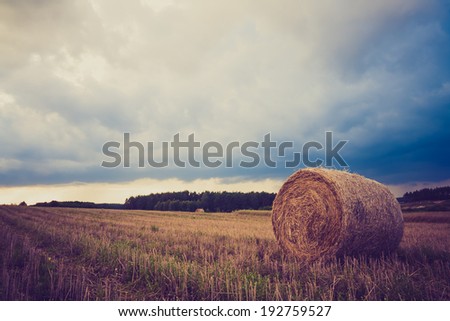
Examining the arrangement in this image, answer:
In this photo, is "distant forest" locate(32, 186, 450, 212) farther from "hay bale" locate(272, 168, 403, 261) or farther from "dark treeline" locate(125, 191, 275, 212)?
"hay bale" locate(272, 168, 403, 261)

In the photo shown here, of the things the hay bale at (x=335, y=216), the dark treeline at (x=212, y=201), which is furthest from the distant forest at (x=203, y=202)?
the hay bale at (x=335, y=216)

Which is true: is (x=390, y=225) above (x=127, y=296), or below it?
above

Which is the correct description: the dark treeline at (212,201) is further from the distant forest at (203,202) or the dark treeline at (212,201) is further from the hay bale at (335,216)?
the hay bale at (335,216)

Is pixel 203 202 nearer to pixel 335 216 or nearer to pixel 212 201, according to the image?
pixel 212 201

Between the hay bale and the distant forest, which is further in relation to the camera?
the distant forest

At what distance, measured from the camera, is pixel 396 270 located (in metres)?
5.38

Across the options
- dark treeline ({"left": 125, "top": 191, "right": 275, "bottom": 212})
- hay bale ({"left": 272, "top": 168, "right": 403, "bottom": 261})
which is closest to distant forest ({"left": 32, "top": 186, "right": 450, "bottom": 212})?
dark treeline ({"left": 125, "top": 191, "right": 275, "bottom": 212})

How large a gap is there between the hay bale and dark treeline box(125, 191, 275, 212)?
49623mm

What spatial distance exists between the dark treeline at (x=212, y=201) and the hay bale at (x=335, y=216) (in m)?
49.6

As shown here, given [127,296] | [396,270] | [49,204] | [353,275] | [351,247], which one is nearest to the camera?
[127,296]

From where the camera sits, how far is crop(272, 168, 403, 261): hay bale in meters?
6.97
